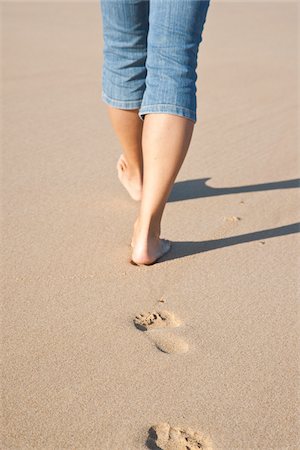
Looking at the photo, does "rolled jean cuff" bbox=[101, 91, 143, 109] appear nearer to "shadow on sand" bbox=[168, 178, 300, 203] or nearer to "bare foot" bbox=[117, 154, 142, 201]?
"bare foot" bbox=[117, 154, 142, 201]

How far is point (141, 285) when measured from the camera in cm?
187

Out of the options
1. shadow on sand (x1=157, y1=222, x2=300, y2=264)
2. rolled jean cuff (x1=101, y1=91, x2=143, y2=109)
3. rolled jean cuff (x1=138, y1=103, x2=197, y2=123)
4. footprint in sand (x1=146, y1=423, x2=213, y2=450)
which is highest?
rolled jean cuff (x1=138, y1=103, x2=197, y2=123)

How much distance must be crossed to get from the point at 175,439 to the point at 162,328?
1.27ft

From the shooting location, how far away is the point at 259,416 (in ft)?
4.56

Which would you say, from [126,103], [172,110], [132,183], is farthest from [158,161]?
[132,183]

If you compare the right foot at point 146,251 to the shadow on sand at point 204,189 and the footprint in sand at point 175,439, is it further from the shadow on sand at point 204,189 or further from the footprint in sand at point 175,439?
the footprint in sand at point 175,439

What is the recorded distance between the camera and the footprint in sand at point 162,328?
161 cm

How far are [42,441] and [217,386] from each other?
40cm

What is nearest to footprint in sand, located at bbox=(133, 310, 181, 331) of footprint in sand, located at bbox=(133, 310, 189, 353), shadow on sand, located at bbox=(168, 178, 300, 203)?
footprint in sand, located at bbox=(133, 310, 189, 353)

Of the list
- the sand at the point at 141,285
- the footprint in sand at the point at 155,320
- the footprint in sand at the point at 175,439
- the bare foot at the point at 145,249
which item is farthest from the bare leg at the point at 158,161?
the footprint in sand at the point at 175,439

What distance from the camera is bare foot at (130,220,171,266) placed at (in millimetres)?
1945

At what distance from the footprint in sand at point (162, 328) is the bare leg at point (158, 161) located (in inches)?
10.3

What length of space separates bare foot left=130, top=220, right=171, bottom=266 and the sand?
0.09 feet

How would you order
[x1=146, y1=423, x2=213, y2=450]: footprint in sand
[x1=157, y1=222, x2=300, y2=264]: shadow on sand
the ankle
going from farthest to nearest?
[x1=157, y1=222, x2=300, y2=264]: shadow on sand, the ankle, [x1=146, y1=423, x2=213, y2=450]: footprint in sand
